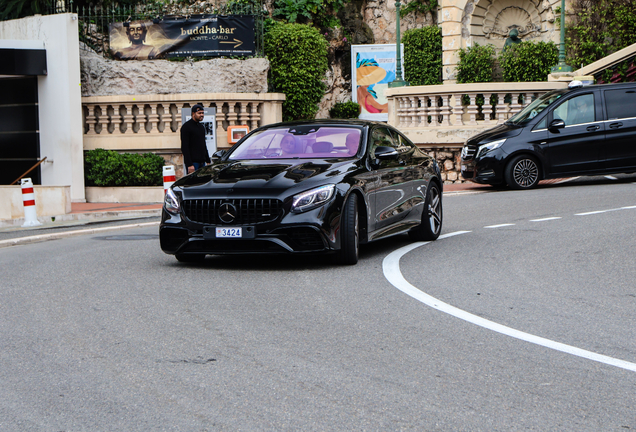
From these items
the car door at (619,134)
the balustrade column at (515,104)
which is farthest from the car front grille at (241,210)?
the balustrade column at (515,104)

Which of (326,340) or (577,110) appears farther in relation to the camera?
(577,110)

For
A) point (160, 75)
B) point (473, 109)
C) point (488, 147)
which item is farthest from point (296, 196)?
point (160, 75)

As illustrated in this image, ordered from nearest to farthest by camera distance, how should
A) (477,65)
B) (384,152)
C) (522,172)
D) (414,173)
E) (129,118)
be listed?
(384,152), (414,173), (522,172), (129,118), (477,65)

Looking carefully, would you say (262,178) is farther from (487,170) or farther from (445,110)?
(445,110)

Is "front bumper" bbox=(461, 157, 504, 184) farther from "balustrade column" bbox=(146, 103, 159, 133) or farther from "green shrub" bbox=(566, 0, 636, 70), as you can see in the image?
"green shrub" bbox=(566, 0, 636, 70)

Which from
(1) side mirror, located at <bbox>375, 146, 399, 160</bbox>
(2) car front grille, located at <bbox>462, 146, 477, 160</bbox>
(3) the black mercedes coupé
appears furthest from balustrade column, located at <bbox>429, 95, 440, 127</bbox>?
(1) side mirror, located at <bbox>375, 146, 399, 160</bbox>

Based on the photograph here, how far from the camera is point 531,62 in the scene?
92.8 ft

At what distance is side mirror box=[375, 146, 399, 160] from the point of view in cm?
952

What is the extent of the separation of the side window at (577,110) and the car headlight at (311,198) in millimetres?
10112

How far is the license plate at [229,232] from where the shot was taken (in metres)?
8.43

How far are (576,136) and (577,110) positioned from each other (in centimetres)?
57

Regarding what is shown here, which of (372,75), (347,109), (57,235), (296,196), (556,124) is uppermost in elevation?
(372,75)

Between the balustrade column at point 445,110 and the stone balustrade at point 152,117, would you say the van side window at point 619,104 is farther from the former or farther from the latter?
the stone balustrade at point 152,117

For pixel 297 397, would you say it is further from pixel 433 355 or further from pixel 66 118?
pixel 66 118
